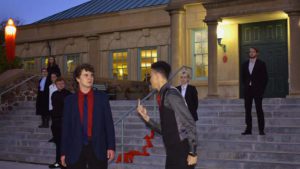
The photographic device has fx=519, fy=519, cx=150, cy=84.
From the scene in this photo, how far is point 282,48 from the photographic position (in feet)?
52.5

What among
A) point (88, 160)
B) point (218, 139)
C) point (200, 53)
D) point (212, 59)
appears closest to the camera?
point (88, 160)

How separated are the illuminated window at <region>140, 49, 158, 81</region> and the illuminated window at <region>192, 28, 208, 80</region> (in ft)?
10.4

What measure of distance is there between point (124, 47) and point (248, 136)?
40.0 feet

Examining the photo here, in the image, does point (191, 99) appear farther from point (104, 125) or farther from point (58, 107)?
point (104, 125)

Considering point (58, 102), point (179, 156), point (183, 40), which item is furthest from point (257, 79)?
point (183, 40)

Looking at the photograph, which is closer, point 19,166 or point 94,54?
point 19,166

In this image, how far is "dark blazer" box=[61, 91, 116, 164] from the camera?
536 centimetres

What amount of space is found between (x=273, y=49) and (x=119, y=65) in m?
7.94

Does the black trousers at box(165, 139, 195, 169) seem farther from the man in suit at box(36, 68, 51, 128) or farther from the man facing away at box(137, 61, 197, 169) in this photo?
the man in suit at box(36, 68, 51, 128)

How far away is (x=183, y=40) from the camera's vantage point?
17344 millimetres

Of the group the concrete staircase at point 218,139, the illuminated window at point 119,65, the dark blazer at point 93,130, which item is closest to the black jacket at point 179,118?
the dark blazer at point 93,130

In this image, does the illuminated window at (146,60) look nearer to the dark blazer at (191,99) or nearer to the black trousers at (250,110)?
the black trousers at (250,110)

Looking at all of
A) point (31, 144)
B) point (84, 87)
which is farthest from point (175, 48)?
point (84, 87)

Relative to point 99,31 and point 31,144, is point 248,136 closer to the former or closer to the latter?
point 31,144
